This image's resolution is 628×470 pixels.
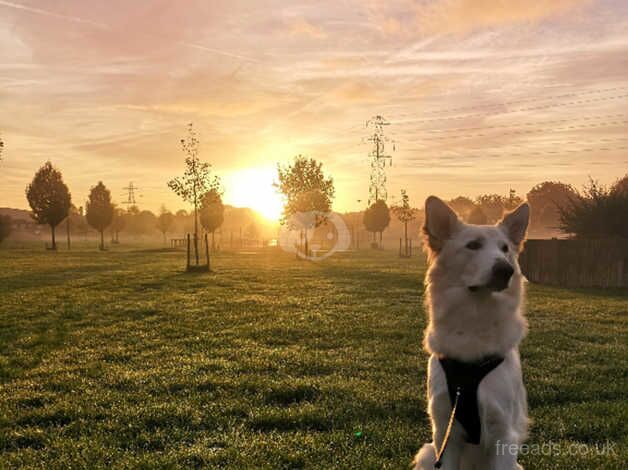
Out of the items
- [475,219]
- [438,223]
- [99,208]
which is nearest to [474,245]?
[438,223]

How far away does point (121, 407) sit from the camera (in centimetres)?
695

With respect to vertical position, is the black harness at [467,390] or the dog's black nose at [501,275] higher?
the dog's black nose at [501,275]

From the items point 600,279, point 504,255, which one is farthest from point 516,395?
point 600,279

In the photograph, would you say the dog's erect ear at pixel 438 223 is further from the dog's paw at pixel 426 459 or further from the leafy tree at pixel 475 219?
the dog's paw at pixel 426 459

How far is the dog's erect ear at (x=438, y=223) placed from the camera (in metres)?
4.70

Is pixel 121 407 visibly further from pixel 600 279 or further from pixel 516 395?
pixel 600 279

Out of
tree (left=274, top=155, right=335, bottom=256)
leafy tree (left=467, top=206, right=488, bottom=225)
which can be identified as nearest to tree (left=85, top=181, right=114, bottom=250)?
tree (left=274, top=155, right=335, bottom=256)

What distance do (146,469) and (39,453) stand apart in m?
1.52

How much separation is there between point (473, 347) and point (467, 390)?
41 centimetres

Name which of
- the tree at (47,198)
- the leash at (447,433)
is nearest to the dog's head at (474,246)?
the leash at (447,433)

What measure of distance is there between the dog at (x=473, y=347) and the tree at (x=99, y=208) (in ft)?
272

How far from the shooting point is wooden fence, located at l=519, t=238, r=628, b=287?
23.9 meters

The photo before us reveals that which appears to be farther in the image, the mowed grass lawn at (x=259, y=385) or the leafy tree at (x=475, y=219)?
the leafy tree at (x=475, y=219)

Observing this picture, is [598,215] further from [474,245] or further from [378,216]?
[378,216]
